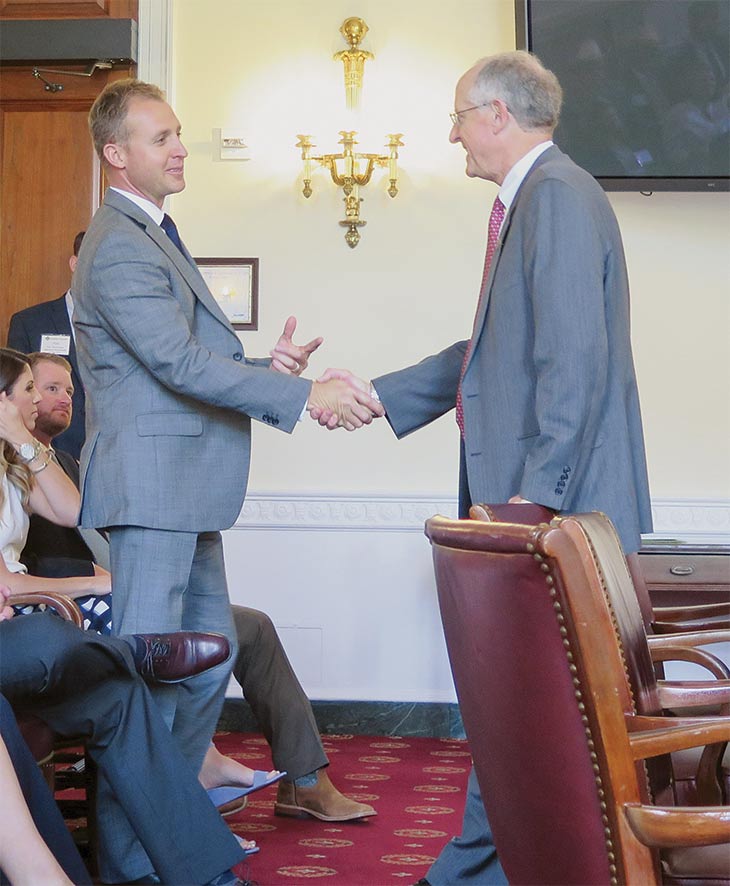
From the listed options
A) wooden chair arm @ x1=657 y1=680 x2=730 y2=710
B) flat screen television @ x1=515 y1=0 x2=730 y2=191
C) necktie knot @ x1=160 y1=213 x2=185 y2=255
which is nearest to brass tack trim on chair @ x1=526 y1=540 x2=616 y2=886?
wooden chair arm @ x1=657 y1=680 x2=730 y2=710

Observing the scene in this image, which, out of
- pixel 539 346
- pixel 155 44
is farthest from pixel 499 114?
pixel 155 44

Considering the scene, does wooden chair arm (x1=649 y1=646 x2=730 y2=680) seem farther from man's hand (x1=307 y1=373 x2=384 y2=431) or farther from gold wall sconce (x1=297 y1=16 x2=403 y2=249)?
gold wall sconce (x1=297 y1=16 x2=403 y2=249)

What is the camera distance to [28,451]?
3.30m

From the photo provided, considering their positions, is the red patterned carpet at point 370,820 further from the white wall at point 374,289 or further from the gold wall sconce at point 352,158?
the gold wall sconce at point 352,158

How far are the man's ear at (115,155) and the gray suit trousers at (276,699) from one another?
127 cm

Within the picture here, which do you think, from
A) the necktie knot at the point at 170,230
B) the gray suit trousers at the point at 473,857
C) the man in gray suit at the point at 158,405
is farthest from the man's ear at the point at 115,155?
the gray suit trousers at the point at 473,857

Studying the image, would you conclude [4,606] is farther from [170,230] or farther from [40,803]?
[170,230]

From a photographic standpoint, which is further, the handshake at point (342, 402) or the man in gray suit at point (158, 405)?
the handshake at point (342, 402)

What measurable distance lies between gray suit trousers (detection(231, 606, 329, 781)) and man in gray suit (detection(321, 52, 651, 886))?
876mm

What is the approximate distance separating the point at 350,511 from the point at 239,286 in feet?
3.38

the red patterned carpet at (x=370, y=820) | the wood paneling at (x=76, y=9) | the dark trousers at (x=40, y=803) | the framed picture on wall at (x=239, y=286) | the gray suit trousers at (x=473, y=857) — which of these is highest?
the wood paneling at (x=76, y=9)

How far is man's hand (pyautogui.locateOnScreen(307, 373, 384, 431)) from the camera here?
2963 millimetres

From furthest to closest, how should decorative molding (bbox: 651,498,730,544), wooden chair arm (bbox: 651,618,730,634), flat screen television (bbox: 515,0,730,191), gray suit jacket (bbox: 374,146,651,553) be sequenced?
decorative molding (bbox: 651,498,730,544)
flat screen television (bbox: 515,0,730,191)
wooden chair arm (bbox: 651,618,730,634)
gray suit jacket (bbox: 374,146,651,553)

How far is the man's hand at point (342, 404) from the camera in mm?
2963
